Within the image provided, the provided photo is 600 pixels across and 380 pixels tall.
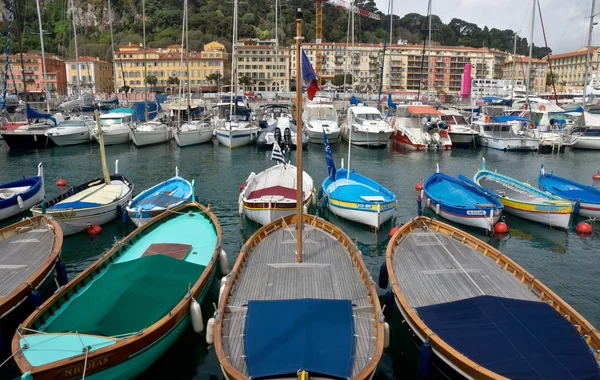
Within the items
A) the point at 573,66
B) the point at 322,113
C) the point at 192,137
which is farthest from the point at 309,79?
the point at 573,66

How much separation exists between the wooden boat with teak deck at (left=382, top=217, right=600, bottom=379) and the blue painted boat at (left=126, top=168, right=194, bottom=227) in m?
10.9

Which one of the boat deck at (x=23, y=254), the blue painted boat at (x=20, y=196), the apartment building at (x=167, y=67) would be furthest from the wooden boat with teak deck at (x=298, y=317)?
the apartment building at (x=167, y=67)

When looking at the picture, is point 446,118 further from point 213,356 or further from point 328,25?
point 328,25

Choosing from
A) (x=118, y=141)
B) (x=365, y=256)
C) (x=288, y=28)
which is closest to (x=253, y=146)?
(x=118, y=141)

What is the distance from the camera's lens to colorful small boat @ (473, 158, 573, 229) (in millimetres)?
20906

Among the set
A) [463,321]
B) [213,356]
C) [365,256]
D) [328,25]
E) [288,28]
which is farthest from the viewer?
[328,25]

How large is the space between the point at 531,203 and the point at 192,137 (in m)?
34.0

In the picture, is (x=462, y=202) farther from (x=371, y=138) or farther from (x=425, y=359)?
(x=371, y=138)

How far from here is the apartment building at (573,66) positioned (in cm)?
12794

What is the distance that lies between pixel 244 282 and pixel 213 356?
2112 millimetres

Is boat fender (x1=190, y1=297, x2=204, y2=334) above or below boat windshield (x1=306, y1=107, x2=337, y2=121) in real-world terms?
below

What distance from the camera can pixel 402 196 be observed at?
2786 cm

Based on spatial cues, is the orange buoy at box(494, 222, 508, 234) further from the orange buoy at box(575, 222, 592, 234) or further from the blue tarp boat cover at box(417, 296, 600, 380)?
the blue tarp boat cover at box(417, 296, 600, 380)

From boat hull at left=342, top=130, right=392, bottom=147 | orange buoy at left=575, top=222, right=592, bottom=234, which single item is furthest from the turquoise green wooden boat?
boat hull at left=342, top=130, right=392, bottom=147
